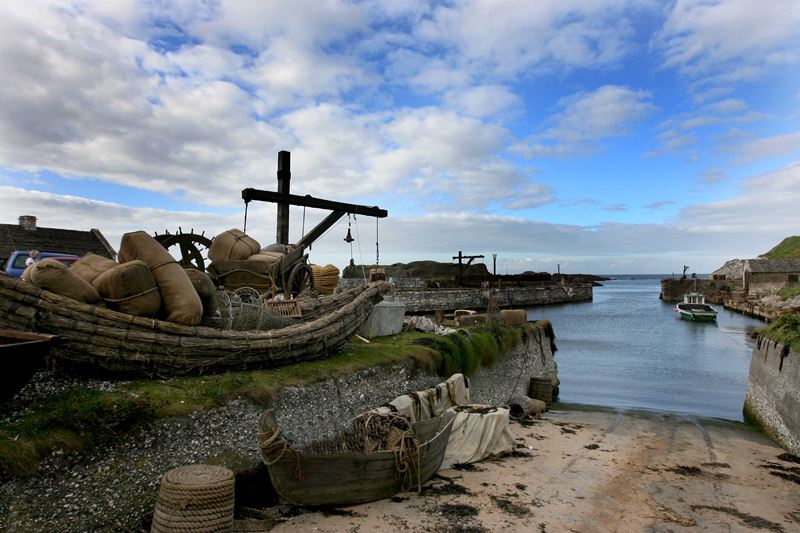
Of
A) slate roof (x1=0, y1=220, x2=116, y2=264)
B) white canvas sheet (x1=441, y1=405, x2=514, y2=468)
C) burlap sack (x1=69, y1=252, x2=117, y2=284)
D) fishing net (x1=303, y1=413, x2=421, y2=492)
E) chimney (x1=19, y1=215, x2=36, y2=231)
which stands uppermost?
chimney (x1=19, y1=215, x2=36, y2=231)

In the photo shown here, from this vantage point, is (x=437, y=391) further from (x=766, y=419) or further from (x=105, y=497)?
(x=766, y=419)

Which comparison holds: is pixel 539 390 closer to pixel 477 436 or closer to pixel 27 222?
pixel 477 436

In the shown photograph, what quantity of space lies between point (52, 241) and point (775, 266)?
303 ft

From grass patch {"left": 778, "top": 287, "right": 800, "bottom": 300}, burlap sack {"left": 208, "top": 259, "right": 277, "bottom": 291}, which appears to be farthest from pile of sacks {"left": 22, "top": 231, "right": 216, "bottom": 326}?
grass patch {"left": 778, "top": 287, "right": 800, "bottom": 300}

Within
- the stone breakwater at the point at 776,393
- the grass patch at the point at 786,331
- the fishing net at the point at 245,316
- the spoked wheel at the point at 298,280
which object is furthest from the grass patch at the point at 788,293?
the fishing net at the point at 245,316

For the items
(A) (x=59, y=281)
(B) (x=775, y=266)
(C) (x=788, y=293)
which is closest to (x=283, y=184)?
(A) (x=59, y=281)

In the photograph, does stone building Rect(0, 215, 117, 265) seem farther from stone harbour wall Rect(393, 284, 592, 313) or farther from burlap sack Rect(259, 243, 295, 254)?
stone harbour wall Rect(393, 284, 592, 313)

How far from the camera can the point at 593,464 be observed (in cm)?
1111

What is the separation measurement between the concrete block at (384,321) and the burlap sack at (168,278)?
6817 millimetres

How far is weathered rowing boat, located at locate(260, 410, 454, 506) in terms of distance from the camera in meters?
6.89

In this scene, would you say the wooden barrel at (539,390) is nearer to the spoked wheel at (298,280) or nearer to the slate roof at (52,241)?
the spoked wheel at (298,280)

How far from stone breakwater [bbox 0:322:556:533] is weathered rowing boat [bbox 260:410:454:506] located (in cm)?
71

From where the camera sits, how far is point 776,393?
1402cm

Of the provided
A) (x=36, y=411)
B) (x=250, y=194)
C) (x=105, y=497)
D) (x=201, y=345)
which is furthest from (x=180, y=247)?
(x=105, y=497)
